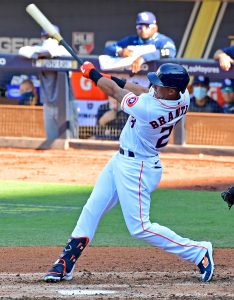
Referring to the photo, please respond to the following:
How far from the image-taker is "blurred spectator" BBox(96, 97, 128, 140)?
1377 cm

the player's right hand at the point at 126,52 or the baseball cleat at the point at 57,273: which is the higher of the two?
the player's right hand at the point at 126,52

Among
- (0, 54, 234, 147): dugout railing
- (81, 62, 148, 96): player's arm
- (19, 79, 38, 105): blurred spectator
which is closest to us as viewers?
(81, 62, 148, 96): player's arm

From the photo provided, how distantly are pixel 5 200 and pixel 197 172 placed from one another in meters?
3.24

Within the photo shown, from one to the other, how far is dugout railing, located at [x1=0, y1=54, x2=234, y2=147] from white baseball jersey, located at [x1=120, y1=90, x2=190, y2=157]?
6.90m

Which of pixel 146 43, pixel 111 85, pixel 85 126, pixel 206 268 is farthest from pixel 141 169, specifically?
pixel 85 126

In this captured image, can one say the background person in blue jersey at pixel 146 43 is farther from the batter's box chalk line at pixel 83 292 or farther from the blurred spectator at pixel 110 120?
the batter's box chalk line at pixel 83 292

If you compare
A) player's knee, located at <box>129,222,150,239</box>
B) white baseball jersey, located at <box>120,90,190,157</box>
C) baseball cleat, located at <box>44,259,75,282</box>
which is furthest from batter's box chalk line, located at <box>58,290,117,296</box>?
white baseball jersey, located at <box>120,90,190,157</box>

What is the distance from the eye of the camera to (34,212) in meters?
9.71

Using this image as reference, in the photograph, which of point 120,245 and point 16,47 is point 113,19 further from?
point 120,245

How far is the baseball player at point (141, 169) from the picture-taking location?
6.26 m

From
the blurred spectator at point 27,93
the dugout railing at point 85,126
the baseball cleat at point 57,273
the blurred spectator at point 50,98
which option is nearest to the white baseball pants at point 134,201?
the baseball cleat at point 57,273

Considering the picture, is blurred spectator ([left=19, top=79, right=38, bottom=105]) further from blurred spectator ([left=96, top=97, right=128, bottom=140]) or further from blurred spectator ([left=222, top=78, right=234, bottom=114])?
blurred spectator ([left=222, top=78, right=234, bottom=114])

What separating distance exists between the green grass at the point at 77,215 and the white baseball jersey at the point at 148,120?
2.01 metres

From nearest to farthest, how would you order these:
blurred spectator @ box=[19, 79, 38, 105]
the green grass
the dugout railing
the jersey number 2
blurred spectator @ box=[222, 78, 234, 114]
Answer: the jersey number 2, the green grass, the dugout railing, blurred spectator @ box=[222, 78, 234, 114], blurred spectator @ box=[19, 79, 38, 105]
